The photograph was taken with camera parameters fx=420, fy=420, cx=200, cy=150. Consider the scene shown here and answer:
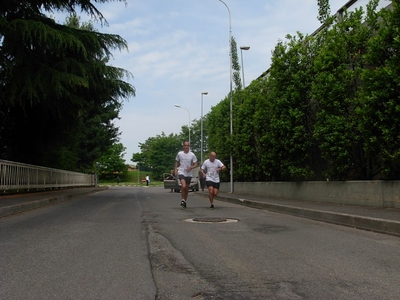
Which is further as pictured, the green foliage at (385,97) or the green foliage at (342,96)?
the green foliage at (342,96)

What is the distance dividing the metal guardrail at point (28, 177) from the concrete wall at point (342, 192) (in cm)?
1058

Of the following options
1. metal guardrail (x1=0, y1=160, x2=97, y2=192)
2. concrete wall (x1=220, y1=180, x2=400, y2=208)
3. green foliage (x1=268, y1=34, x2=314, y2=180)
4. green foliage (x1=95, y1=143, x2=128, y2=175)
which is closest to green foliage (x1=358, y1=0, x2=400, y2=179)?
concrete wall (x1=220, y1=180, x2=400, y2=208)

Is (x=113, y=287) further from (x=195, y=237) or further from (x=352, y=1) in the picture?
(x=352, y=1)

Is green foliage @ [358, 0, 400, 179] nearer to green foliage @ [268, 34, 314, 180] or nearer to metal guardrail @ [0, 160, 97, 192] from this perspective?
green foliage @ [268, 34, 314, 180]

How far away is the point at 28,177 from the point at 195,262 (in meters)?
15.2

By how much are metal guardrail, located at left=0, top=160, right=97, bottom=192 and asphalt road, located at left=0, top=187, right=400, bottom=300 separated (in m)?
7.40

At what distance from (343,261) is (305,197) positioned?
9992mm

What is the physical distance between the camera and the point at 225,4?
23.7 meters

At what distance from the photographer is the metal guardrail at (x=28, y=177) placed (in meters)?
15.4

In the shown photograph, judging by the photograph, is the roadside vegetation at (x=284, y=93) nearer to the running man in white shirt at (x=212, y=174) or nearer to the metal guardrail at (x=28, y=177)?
the metal guardrail at (x=28, y=177)

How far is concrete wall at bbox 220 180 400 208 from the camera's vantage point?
34.2 feet

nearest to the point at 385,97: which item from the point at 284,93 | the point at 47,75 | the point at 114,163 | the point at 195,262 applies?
the point at 284,93

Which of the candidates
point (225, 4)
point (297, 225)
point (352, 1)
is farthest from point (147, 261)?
point (225, 4)

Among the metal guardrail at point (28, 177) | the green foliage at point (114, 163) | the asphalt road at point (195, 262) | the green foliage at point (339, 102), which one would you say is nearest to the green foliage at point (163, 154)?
the green foliage at point (114, 163)
